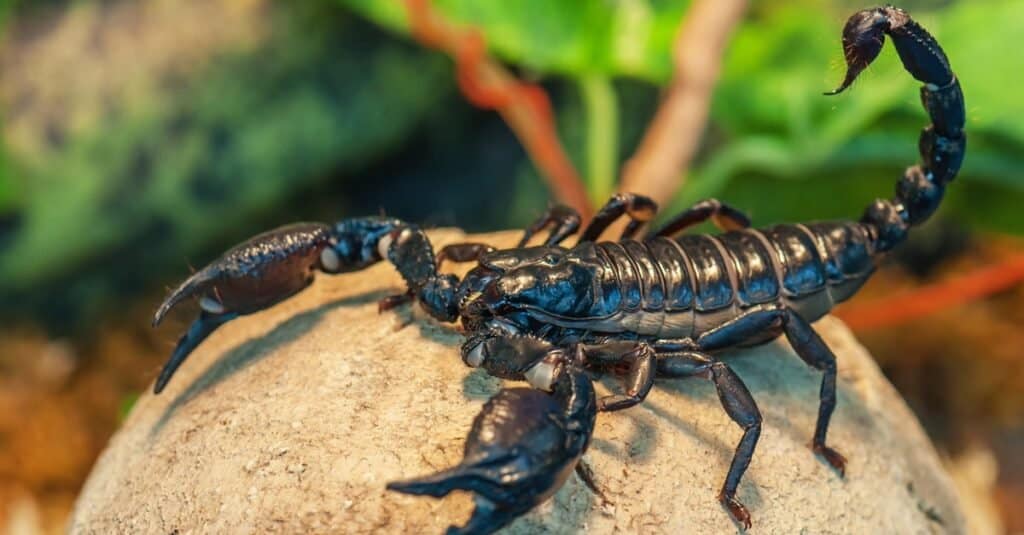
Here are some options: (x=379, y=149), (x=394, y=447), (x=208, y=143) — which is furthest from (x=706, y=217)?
(x=208, y=143)

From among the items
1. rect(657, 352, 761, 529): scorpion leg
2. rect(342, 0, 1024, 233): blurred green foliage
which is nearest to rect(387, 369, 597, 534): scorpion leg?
rect(657, 352, 761, 529): scorpion leg

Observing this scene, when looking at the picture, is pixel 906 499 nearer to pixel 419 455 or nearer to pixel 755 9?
pixel 419 455

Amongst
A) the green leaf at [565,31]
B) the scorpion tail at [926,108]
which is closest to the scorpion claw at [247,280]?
the scorpion tail at [926,108]

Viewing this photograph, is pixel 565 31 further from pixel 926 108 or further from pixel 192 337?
pixel 192 337

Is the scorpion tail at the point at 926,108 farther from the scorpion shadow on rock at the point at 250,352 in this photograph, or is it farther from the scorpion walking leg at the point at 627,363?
the scorpion shadow on rock at the point at 250,352

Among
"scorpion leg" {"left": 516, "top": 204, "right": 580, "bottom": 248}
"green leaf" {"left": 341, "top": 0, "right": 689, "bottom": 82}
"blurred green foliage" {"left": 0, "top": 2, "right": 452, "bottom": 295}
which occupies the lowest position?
"blurred green foliage" {"left": 0, "top": 2, "right": 452, "bottom": 295}

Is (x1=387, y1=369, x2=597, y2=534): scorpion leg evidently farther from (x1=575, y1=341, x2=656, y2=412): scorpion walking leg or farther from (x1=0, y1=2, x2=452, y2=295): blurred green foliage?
(x1=0, y1=2, x2=452, y2=295): blurred green foliage
